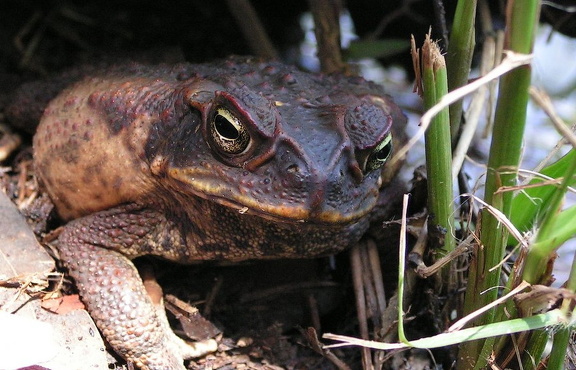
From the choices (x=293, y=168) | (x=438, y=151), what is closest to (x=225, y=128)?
(x=293, y=168)

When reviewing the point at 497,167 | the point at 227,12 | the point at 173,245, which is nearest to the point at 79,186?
the point at 173,245

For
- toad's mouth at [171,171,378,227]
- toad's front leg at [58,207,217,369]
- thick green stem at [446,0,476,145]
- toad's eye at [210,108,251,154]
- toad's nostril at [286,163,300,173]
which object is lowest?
toad's front leg at [58,207,217,369]

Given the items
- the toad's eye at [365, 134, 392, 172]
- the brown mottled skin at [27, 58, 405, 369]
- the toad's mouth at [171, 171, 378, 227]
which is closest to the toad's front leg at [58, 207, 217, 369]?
the brown mottled skin at [27, 58, 405, 369]

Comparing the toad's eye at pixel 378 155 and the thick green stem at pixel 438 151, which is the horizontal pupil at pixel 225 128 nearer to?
the toad's eye at pixel 378 155

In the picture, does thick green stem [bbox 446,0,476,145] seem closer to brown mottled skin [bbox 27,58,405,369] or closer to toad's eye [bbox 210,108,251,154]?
brown mottled skin [bbox 27,58,405,369]

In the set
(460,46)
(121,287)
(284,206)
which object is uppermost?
(460,46)

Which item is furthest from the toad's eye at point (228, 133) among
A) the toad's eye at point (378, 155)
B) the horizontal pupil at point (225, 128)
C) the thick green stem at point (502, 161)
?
the thick green stem at point (502, 161)

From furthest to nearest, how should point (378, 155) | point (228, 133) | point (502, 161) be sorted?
point (378, 155) < point (228, 133) < point (502, 161)

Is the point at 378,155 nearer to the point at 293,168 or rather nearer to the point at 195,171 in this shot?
the point at 293,168
